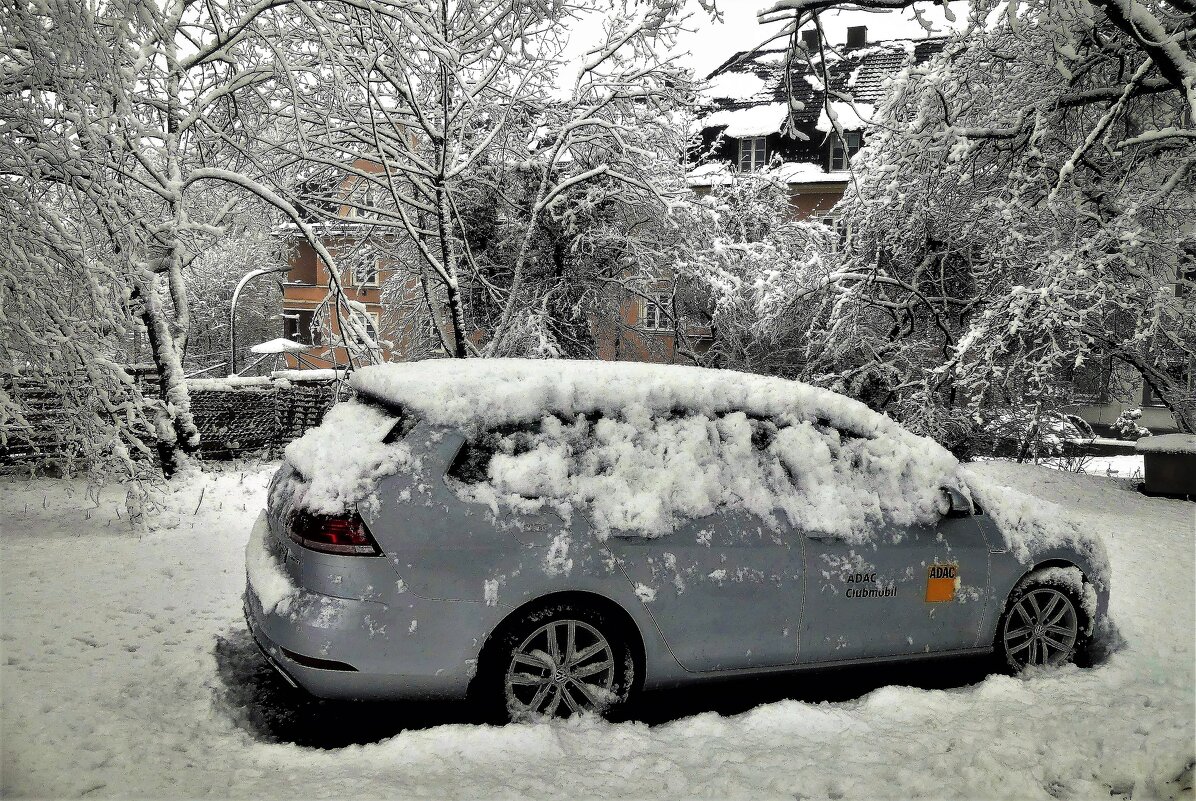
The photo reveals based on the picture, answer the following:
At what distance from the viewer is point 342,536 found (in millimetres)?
3428

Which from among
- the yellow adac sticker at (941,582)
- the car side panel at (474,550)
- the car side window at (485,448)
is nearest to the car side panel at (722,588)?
the car side panel at (474,550)

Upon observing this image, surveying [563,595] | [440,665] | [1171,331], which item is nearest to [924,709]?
[563,595]

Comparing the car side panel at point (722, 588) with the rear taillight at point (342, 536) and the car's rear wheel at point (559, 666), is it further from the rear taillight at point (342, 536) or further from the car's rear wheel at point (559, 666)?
the rear taillight at point (342, 536)

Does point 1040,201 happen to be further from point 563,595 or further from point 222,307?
point 222,307

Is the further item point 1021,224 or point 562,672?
point 1021,224

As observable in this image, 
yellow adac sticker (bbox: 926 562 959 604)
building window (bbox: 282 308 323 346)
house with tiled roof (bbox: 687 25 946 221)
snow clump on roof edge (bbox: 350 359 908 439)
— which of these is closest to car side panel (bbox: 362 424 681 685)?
snow clump on roof edge (bbox: 350 359 908 439)

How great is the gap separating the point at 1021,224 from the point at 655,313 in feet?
34.6

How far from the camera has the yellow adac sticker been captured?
4.33 m

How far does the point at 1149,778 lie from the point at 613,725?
6.83ft

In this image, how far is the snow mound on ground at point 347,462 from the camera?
3482mm

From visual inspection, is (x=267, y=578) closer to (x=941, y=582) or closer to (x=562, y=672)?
(x=562, y=672)

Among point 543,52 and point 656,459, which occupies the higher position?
point 543,52

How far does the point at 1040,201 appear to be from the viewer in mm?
10367

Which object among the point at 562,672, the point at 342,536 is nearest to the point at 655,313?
the point at 562,672
